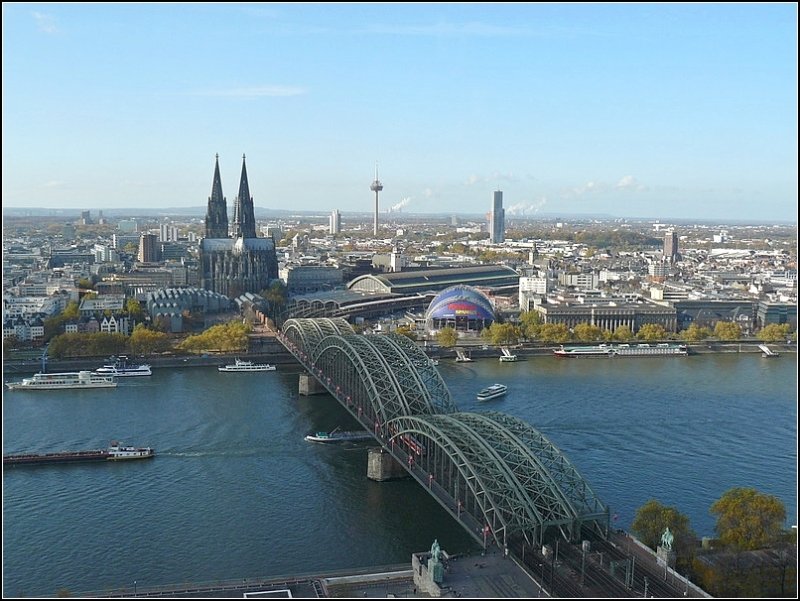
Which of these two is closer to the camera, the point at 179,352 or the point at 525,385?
the point at 525,385

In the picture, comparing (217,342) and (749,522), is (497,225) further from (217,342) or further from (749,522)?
(749,522)

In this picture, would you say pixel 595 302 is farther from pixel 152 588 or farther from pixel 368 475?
pixel 152 588

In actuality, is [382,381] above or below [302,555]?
above

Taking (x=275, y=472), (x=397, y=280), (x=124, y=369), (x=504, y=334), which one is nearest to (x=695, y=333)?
(x=504, y=334)

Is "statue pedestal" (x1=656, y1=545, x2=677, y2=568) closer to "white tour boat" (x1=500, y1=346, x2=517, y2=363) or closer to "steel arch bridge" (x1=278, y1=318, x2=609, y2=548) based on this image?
"steel arch bridge" (x1=278, y1=318, x2=609, y2=548)

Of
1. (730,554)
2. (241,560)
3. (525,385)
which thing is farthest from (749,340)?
(241,560)

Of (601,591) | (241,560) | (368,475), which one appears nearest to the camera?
(601,591)

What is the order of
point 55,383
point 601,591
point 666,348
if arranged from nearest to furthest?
point 601,591, point 55,383, point 666,348

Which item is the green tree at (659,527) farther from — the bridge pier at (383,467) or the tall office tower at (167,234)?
the tall office tower at (167,234)
